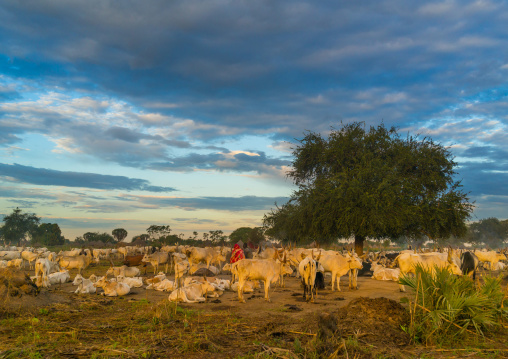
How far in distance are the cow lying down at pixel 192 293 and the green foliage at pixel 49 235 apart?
7099 cm

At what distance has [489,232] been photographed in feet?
334

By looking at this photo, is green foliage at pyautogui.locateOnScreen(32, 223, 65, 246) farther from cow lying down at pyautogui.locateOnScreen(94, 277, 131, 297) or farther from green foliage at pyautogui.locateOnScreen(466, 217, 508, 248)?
green foliage at pyautogui.locateOnScreen(466, 217, 508, 248)

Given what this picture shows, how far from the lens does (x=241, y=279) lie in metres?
13.6

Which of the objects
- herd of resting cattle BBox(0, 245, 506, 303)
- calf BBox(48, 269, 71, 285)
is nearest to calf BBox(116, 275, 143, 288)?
herd of resting cattle BBox(0, 245, 506, 303)

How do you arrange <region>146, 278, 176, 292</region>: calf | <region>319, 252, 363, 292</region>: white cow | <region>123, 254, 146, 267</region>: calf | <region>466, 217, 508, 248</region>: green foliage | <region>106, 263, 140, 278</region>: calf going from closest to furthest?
<region>146, 278, 176, 292</region>: calf, <region>319, 252, 363, 292</region>: white cow, <region>106, 263, 140, 278</region>: calf, <region>123, 254, 146, 267</region>: calf, <region>466, 217, 508, 248</region>: green foliage

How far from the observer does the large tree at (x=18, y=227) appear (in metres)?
76.2

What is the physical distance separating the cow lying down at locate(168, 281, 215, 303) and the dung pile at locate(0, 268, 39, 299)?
4.43 metres

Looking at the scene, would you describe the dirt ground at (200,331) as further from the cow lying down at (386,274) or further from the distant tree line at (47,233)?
the distant tree line at (47,233)

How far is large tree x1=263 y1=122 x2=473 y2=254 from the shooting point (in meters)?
25.3

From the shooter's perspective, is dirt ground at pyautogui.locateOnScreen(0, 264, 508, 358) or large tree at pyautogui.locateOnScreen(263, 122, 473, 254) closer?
dirt ground at pyautogui.locateOnScreen(0, 264, 508, 358)

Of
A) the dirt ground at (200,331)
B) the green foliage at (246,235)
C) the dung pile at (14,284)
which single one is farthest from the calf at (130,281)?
the green foliage at (246,235)

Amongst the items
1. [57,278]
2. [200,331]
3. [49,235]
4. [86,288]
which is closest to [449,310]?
[200,331]

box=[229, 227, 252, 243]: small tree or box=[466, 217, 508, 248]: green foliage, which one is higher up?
box=[466, 217, 508, 248]: green foliage

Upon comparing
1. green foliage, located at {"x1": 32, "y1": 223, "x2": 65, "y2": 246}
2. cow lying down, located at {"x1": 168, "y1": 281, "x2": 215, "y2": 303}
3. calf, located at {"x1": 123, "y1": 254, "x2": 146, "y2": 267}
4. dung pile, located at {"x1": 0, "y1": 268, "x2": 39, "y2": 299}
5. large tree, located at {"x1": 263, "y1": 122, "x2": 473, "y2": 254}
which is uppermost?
large tree, located at {"x1": 263, "y1": 122, "x2": 473, "y2": 254}
